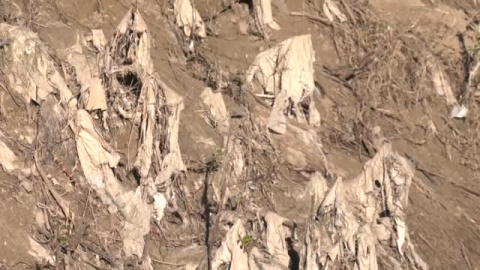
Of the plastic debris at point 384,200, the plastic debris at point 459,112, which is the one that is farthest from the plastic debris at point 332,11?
the plastic debris at point 384,200

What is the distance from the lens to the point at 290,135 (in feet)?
21.8

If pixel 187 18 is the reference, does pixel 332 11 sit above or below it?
below

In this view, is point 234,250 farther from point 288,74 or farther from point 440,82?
point 440,82

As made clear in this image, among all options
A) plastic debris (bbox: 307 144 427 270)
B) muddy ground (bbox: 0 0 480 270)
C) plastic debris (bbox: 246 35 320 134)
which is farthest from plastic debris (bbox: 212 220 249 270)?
plastic debris (bbox: 246 35 320 134)

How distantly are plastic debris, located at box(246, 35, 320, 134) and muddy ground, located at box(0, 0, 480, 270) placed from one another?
14 centimetres

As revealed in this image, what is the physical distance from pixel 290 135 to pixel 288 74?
426 mm

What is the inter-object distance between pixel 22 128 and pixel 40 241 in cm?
72

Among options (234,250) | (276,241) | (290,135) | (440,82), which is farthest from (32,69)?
(440,82)

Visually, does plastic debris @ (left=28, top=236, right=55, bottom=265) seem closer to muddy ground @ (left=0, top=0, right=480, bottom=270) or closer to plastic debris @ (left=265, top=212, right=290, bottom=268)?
muddy ground @ (left=0, top=0, right=480, bottom=270)

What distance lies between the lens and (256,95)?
679 centimetres

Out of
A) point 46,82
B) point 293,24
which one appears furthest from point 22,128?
point 293,24

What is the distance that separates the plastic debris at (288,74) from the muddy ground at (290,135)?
14 cm

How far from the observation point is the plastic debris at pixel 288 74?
6742 millimetres

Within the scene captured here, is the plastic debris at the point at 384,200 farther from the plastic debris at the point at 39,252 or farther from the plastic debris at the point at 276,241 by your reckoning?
the plastic debris at the point at 39,252
